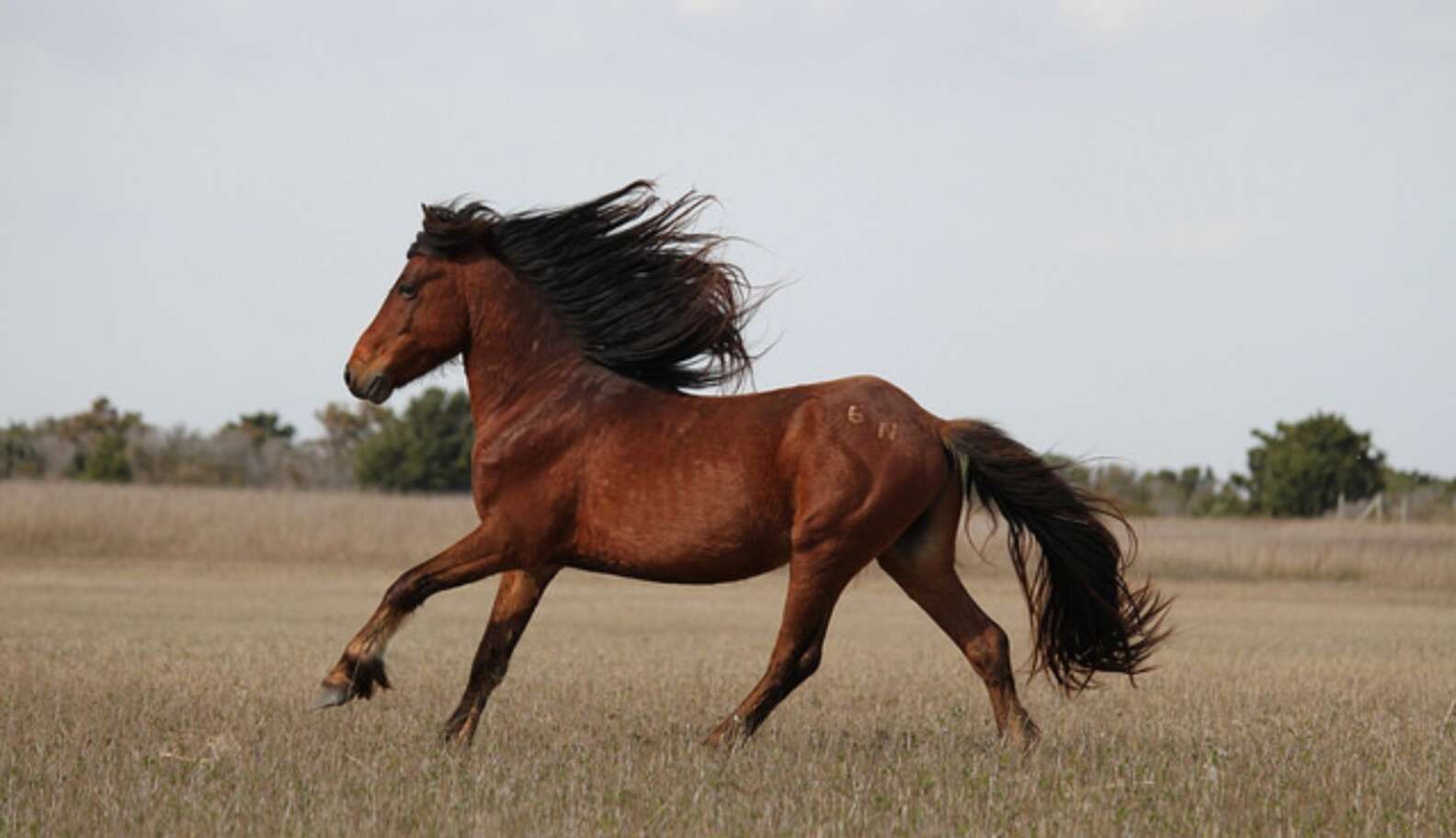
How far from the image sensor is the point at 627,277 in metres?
8.65

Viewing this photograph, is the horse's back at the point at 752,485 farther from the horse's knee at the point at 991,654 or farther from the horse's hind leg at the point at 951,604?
the horse's knee at the point at 991,654

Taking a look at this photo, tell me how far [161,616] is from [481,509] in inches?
522

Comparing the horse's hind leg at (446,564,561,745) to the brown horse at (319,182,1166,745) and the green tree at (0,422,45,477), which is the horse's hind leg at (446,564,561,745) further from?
the green tree at (0,422,45,477)

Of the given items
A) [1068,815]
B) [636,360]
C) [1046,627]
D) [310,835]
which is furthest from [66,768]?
[1046,627]

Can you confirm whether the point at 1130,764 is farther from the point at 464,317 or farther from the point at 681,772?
the point at 464,317

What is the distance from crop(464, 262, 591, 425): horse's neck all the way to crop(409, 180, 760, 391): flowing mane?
0.08 metres

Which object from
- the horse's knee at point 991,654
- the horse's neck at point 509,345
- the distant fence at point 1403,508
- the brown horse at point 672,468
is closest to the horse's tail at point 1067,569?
the brown horse at point 672,468

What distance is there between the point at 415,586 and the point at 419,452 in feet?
175

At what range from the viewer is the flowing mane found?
8.42m

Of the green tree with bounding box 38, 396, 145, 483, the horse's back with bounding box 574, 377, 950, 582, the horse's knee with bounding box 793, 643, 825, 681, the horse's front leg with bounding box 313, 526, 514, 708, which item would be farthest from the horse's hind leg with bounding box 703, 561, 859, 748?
the green tree with bounding box 38, 396, 145, 483

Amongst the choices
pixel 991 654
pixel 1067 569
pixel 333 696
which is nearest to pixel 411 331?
pixel 333 696

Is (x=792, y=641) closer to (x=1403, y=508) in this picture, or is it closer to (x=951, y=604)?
(x=951, y=604)

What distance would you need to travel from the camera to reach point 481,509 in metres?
7.95

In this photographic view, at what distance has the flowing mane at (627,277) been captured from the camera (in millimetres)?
8422
